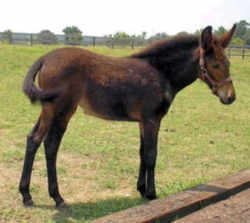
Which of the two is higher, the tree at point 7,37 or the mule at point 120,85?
the tree at point 7,37

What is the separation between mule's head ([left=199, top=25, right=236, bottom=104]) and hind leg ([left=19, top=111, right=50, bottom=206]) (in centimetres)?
209

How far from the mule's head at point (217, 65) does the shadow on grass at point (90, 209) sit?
1833mm

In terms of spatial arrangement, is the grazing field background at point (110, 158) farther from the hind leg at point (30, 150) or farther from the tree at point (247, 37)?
the tree at point (247, 37)

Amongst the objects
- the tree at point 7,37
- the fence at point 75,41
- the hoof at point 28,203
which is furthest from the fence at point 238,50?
the hoof at point 28,203

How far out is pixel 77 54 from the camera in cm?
429

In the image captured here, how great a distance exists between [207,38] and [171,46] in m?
0.59

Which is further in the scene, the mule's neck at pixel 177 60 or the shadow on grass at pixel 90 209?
the mule's neck at pixel 177 60

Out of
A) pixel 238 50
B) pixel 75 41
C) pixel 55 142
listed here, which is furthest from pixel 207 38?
pixel 238 50

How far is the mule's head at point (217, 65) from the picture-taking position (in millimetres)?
4078

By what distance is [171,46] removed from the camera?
4.50 meters

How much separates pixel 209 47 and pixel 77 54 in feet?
5.43

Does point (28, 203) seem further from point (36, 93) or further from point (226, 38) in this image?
point (226, 38)

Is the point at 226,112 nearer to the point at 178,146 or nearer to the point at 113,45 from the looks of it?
the point at 178,146

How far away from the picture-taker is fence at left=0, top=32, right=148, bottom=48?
104 ft
